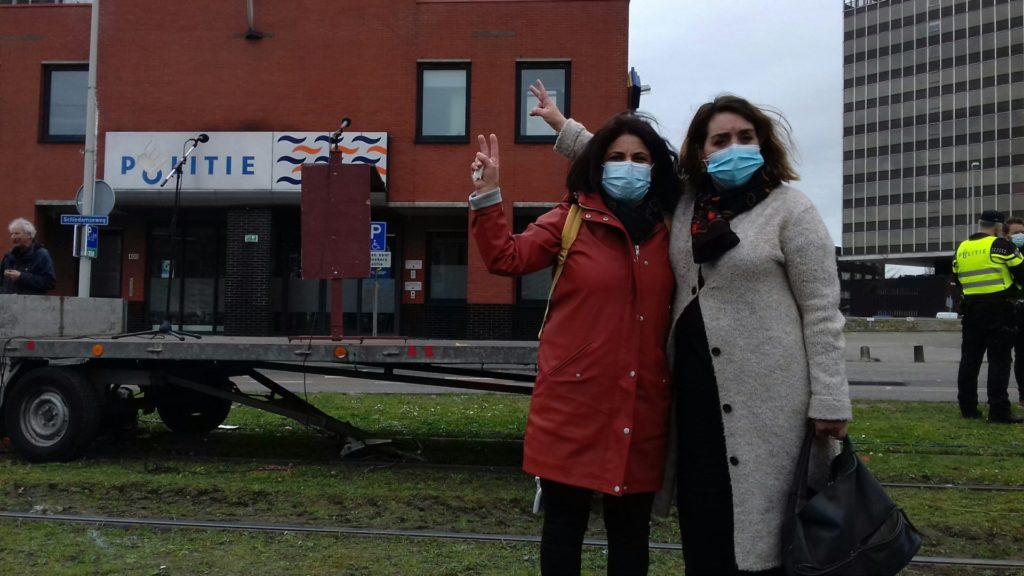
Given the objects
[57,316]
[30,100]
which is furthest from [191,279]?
[57,316]

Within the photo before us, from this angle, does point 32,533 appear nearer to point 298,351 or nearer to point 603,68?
point 298,351

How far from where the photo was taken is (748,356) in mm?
2443

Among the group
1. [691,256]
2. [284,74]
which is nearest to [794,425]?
[691,256]

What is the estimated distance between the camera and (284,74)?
1989 centimetres

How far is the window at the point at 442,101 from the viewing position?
65.8 ft

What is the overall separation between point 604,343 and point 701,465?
473mm

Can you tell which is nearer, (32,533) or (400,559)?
(400,559)

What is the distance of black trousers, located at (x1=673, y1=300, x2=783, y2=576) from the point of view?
8.18 ft

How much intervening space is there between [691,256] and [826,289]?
1.35 ft

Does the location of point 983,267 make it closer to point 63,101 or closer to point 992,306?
point 992,306

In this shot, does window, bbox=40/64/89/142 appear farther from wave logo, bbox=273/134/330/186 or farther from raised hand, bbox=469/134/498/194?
raised hand, bbox=469/134/498/194

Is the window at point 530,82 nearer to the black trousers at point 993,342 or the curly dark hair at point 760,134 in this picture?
the black trousers at point 993,342

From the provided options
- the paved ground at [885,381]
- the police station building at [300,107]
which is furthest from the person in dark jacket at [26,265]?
the police station building at [300,107]

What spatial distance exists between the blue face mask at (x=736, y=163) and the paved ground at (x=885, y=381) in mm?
5199
